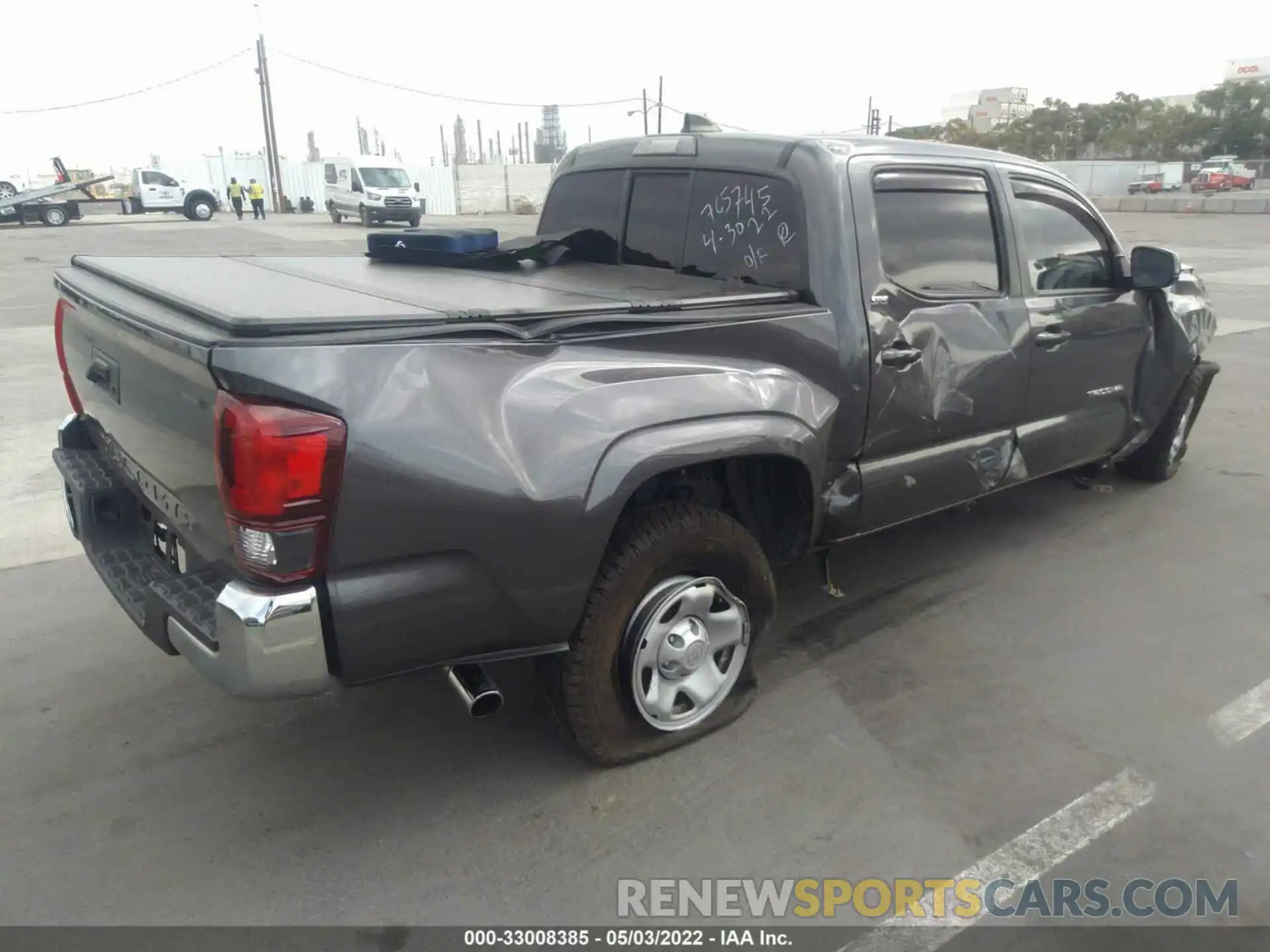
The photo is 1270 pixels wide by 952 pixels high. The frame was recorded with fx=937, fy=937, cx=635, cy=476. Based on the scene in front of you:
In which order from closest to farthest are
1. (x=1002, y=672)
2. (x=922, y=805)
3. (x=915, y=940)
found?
(x=915, y=940)
(x=922, y=805)
(x=1002, y=672)

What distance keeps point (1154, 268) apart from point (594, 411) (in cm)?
330

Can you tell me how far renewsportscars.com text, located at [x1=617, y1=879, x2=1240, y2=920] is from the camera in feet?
7.90

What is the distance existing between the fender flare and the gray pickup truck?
1 centimetres

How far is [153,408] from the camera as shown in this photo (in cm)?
245

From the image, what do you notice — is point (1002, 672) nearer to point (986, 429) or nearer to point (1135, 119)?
point (986, 429)

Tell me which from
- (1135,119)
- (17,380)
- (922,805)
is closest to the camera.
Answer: (922,805)

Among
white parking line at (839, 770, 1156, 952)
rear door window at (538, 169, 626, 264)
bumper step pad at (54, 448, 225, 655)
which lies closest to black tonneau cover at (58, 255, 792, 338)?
rear door window at (538, 169, 626, 264)

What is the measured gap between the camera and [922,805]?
9.12 feet

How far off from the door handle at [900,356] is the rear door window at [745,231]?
415 millimetres

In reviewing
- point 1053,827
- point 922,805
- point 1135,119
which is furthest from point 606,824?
point 1135,119

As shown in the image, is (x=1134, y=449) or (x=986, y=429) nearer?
(x=986, y=429)

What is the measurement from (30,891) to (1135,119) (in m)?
86.7

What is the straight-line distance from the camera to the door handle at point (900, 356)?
3.33 m

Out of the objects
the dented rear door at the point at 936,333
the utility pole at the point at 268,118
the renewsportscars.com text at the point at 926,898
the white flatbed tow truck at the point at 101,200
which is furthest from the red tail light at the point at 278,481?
the utility pole at the point at 268,118
